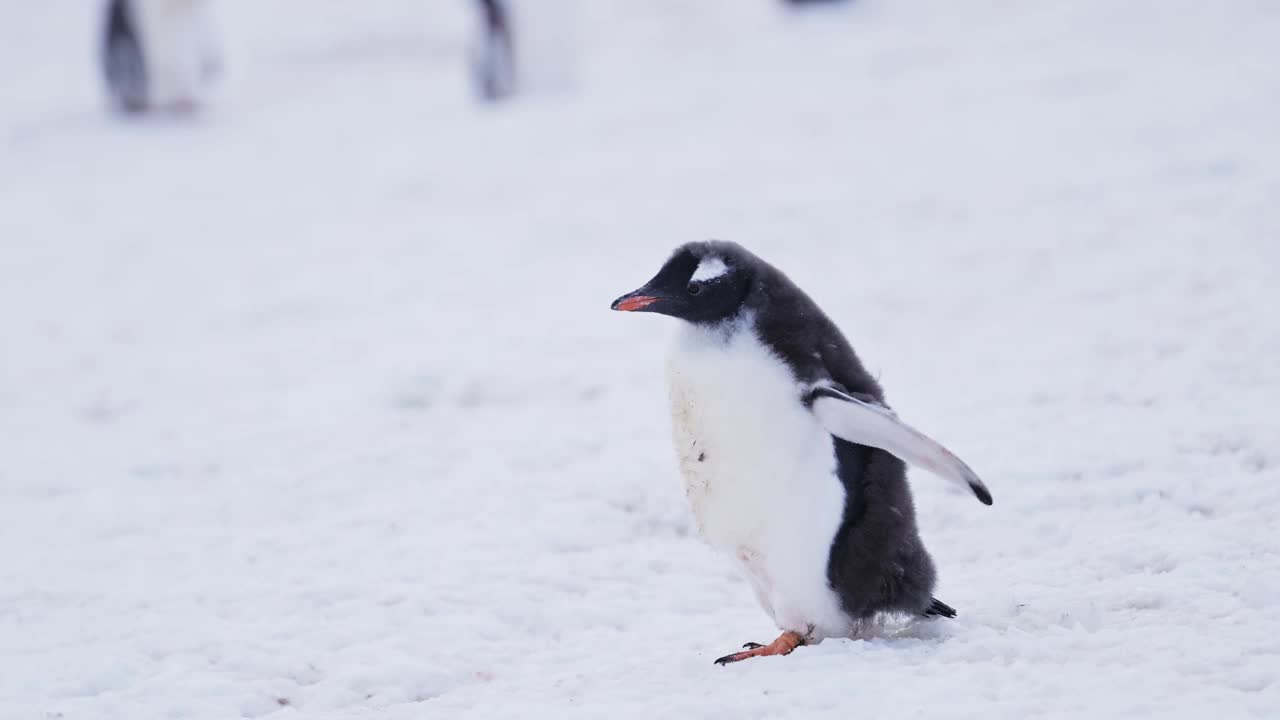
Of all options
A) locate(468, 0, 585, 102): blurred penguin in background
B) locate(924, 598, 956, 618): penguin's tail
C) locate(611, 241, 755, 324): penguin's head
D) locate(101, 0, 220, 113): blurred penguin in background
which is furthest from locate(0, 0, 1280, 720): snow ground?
locate(611, 241, 755, 324): penguin's head

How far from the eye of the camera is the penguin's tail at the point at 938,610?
2.23 metres

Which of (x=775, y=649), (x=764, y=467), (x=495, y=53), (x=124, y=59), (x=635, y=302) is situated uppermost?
(x=124, y=59)

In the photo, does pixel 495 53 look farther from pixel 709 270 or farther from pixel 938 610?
pixel 938 610

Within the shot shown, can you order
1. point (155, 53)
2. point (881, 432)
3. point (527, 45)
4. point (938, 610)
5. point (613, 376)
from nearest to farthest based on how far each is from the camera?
point (881, 432), point (938, 610), point (613, 376), point (527, 45), point (155, 53)

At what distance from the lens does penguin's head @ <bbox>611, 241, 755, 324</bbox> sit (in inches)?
83.4

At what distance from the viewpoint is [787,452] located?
2090mm

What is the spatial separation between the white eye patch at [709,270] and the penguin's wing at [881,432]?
24 cm

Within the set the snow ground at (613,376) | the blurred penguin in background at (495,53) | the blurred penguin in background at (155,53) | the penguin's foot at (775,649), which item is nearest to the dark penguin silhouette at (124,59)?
the blurred penguin in background at (155,53)

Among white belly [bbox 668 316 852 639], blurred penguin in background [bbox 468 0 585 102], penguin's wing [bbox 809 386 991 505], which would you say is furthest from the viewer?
blurred penguin in background [bbox 468 0 585 102]

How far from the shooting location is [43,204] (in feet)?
27.4

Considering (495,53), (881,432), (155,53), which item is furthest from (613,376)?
(155,53)

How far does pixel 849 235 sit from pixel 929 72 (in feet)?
11.1

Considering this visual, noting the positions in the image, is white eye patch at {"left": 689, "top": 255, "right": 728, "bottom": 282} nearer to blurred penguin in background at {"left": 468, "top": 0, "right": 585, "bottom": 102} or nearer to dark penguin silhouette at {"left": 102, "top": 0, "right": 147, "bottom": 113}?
blurred penguin in background at {"left": 468, "top": 0, "right": 585, "bottom": 102}

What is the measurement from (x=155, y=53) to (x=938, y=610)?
31.0ft
